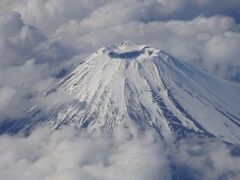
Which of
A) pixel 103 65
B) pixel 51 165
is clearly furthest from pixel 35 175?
pixel 103 65

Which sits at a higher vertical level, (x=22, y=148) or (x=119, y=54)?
(x=119, y=54)

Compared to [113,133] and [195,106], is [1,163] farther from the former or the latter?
[195,106]

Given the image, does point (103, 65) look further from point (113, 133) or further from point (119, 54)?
point (113, 133)

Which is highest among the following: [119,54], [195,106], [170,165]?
[119,54]

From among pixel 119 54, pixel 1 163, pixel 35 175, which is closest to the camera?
pixel 35 175

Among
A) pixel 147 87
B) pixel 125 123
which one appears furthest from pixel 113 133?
pixel 147 87

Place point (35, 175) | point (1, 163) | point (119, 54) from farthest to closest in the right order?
point (119, 54), point (1, 163), point (35, 175)

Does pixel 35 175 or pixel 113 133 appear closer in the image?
pixel 35 175

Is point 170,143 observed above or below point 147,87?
below

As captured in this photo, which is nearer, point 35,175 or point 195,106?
point 35,175
